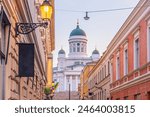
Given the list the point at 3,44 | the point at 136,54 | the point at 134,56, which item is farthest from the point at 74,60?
the point at 3,44

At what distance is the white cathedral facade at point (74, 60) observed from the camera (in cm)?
13188

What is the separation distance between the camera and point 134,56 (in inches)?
822

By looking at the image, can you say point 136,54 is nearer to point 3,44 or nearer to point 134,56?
point 134,56

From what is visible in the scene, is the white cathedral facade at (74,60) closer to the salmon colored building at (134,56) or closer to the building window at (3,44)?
the salmon colored building at (134,56)

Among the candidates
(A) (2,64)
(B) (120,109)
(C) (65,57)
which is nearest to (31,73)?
(A) (2,64)

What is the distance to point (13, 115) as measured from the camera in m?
2.79

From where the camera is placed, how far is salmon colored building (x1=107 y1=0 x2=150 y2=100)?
17.7 meters

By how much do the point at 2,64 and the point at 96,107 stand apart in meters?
4.19

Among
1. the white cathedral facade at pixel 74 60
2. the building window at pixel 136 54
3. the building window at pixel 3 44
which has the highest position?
the white cathedral facade at pixel 74 60

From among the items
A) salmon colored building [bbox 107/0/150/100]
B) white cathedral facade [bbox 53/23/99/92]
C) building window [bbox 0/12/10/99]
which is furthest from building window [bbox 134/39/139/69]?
white cathedral facade [bbox 53/23/99/92]

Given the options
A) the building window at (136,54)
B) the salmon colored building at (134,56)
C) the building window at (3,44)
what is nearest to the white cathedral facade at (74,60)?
the salmon colored building at (134,56)

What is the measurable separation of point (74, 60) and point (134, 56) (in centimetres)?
11891

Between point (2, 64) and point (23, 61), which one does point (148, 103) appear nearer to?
point (2, 64)

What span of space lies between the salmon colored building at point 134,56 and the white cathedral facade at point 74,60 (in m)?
103
